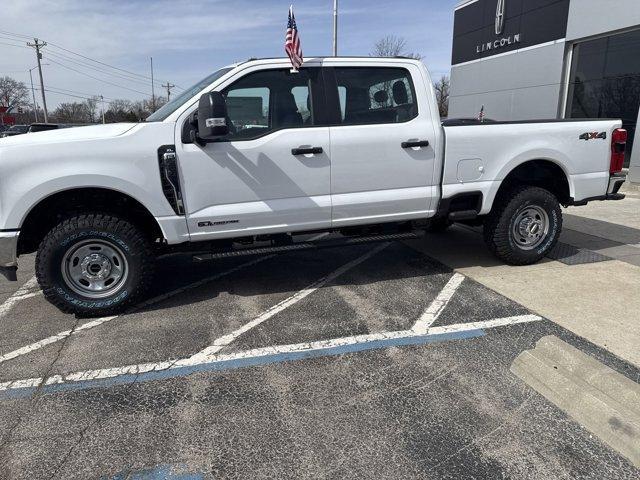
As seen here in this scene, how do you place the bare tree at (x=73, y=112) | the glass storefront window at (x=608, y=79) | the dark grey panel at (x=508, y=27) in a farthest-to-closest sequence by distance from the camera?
the bare tree at (x=73, y=112), the dark grey panel at (x=508, y=27), the glass storefront window at (x=608, y=79)

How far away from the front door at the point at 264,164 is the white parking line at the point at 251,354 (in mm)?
1179

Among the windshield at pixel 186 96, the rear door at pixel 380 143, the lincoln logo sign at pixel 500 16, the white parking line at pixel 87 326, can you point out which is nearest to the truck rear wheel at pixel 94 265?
the white parking line at pixel 87 326

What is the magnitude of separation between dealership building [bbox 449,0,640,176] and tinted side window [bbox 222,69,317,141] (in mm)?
10380

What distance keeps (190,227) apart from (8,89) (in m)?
102

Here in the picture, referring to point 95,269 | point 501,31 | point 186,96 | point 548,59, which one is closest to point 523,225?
point 186,96

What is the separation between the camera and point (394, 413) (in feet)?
9.09

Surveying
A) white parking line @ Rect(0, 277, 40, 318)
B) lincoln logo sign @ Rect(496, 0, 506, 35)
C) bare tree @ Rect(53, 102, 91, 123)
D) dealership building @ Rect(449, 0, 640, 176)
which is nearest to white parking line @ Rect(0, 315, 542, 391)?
white parking line @ Rect(0, 277, 40, 318)

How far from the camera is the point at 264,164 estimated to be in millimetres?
4160

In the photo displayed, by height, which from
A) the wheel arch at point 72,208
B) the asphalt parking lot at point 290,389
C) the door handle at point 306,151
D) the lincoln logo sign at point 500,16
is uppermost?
the lincoln logo sign at point 500,16

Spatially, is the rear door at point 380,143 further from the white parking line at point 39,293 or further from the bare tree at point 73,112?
the bare tree at point 73,112

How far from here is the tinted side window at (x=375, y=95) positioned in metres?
4.44

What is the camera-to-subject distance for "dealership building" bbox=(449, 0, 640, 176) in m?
12.0

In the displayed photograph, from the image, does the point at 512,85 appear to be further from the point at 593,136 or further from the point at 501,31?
the point at 593,136

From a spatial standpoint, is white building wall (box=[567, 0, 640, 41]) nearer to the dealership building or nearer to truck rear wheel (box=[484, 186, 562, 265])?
the dealership building
